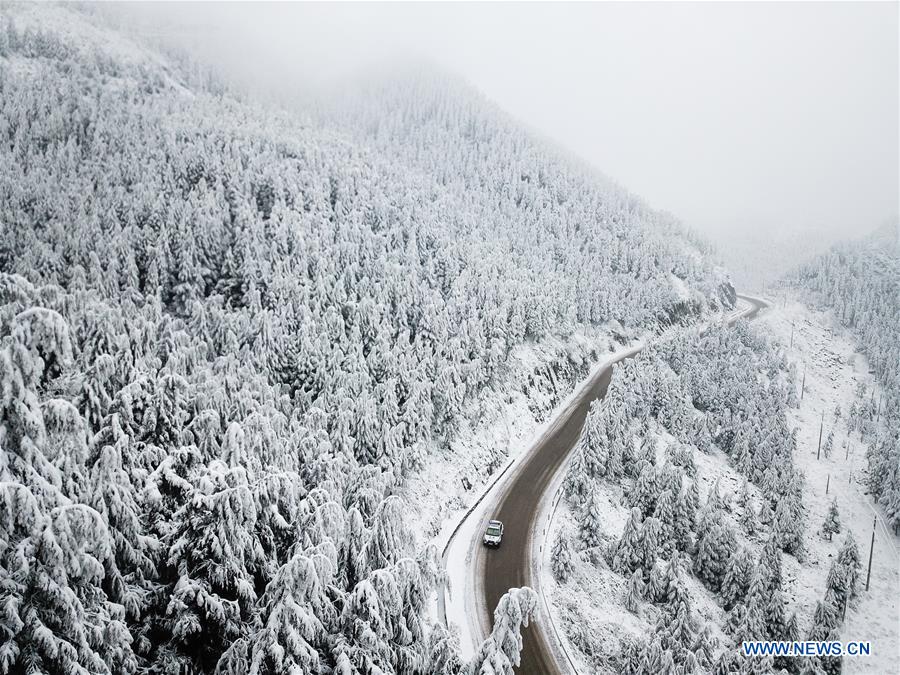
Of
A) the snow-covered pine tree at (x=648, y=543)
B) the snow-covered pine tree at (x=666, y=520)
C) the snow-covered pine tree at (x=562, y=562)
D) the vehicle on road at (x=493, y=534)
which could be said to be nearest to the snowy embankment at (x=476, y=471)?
the vehicle on road at (x=493, y=534)

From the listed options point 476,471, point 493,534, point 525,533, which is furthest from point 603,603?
point 476,471

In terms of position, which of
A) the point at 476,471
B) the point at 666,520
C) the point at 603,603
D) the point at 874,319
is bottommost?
the point at 476,471

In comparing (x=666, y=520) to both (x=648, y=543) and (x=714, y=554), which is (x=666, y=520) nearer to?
(x=714, y=554)

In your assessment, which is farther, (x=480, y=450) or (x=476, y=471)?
(x=480, y=450)

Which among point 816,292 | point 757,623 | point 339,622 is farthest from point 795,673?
point 816,292

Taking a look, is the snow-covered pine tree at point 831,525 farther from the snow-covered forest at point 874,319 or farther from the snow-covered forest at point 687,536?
the snow-covered forest at point 874,319

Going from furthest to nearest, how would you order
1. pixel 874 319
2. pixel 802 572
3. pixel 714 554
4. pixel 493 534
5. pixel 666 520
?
pixel 874 319, pixel 802 572, pixel 666 520, pixel 714 554, pixel 493 534

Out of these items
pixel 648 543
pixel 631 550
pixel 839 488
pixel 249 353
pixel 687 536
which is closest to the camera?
pixel 249 353
